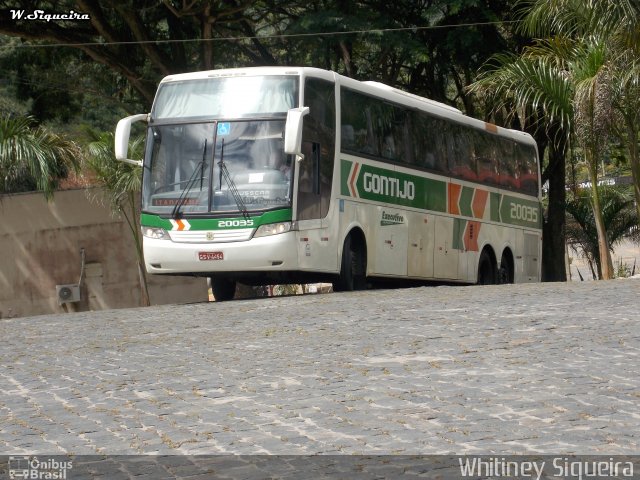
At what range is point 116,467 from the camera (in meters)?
6.19

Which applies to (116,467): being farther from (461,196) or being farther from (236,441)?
(461,196)

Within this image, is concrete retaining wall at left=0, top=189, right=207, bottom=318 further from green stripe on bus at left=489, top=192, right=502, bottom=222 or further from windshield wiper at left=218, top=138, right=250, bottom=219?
windshield wiper at left=218, top=138, right=250, bottom=219

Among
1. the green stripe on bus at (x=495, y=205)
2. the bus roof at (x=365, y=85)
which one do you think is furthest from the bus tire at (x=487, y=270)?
the bus roof at (x=365, y=85)

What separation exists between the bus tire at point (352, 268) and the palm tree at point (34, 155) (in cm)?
752

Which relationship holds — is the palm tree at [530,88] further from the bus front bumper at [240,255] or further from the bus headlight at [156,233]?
the bus headlight at [156,233]

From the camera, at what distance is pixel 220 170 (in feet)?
→ 57.5

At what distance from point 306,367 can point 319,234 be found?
348 inches

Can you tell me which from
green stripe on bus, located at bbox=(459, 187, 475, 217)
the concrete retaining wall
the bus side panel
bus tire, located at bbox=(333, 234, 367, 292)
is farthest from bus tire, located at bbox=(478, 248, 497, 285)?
the concrete retaining wall

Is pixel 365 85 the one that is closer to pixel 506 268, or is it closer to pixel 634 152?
pixel 634 152

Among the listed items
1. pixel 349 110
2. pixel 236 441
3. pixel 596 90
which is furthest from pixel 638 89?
pixel 236 441

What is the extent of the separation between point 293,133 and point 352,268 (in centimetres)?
298

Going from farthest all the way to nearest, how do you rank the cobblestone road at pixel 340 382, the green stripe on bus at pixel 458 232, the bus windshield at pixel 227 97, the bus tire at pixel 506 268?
the bus tire at pixel 506 268 → the green stripe on bus at pixel 458 232 → the bus windshield at pixel 227 97 → the cobblestone road at pixel 340 382

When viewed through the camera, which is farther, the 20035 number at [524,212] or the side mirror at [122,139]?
the 20035 number at [524,212]

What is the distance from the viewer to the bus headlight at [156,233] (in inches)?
698
